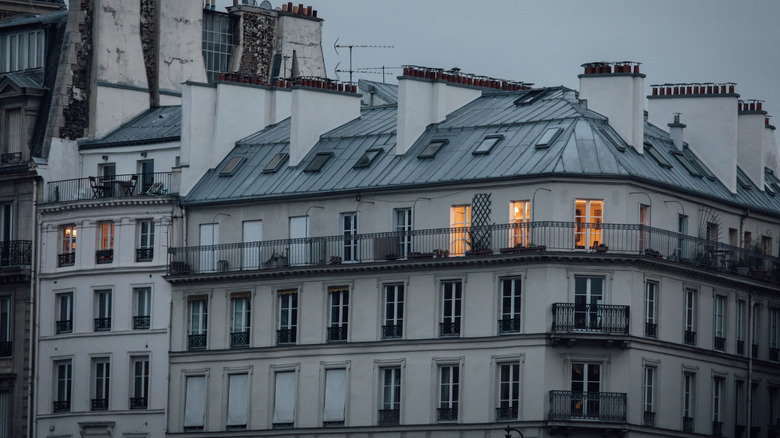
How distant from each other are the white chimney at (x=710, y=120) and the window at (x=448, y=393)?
13.5 meters

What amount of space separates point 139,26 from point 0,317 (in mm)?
12992

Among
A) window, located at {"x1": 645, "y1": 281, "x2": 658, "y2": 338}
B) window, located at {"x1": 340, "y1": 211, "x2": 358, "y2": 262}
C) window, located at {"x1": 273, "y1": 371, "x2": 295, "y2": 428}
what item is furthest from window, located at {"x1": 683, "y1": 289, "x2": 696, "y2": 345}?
window, located at {"x1": 273, "y1": 371, "x2": 295, "y2": 428}

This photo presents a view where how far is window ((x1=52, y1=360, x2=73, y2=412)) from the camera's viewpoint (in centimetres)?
9519

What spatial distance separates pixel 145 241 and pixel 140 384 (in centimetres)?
545

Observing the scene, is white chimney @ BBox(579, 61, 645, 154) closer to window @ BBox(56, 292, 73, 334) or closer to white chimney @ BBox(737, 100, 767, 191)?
white chimney @ BBox(737, 100, 767, 191)

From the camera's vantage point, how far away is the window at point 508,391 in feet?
274

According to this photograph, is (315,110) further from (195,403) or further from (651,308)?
(651,308)

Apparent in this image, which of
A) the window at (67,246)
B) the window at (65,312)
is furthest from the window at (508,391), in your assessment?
the window at (67,246)

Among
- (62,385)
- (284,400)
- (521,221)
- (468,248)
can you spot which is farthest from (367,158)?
(62,385)

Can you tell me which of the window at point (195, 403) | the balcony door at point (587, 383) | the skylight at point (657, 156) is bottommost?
the window at point (195, 403)

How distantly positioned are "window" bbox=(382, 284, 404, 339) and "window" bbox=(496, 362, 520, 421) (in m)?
4.69

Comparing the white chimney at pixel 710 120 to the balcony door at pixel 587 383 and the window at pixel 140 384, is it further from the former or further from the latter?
the window at pixel 140 384

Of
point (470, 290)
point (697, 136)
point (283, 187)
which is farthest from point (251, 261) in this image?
point (697, 136)

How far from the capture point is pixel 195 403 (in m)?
91.9
